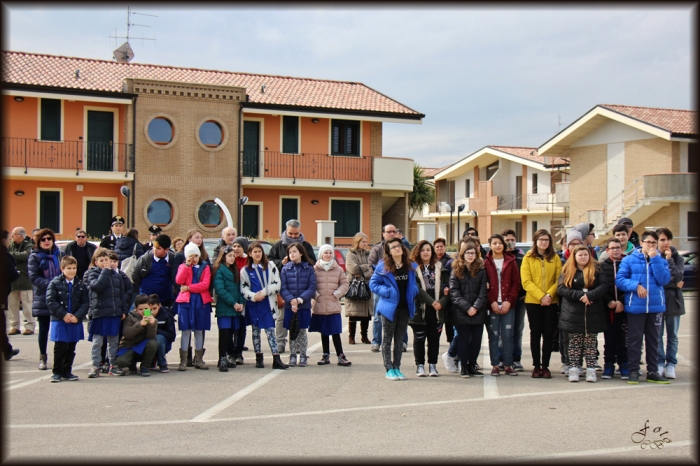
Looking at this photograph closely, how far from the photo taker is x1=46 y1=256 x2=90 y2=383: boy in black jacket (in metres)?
9.33

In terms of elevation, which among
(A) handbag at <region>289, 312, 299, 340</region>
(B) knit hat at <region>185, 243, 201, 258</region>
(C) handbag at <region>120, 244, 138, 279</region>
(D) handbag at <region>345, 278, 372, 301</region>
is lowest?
(A) handbag at <region>289, 312, 299, 340</region>

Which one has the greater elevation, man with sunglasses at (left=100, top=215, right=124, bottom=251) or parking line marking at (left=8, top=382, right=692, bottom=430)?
man with sunglasses at (left=100, top=215, right=124, bottom=251)

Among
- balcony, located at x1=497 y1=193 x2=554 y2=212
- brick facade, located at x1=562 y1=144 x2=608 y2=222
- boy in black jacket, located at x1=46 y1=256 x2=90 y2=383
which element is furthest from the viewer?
balcony, located at x1=497 y1=193 x2=554 y2=212

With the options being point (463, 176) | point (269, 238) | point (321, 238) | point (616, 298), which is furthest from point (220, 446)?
point (463, 176)

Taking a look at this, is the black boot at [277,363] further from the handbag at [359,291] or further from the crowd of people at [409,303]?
the handbag at [359,291]

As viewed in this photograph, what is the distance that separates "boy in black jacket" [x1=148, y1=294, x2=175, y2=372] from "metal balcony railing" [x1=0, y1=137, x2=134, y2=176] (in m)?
20.7

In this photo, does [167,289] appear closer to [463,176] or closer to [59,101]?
[59,101]

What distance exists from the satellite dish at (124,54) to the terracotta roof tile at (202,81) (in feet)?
10.3

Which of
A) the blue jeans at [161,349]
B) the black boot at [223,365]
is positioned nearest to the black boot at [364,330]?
the black boot at [223,365]

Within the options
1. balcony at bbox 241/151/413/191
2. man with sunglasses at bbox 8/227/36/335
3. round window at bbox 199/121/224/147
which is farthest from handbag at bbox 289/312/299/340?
round window at bbox 199/121/224/147

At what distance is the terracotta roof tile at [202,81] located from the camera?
1193 inches

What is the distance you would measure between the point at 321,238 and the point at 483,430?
850 inches

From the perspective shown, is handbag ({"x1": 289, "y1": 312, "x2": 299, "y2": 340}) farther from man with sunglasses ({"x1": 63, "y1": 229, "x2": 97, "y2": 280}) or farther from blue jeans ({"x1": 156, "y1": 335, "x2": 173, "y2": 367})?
man with sunglasses ({"x1": 63, "y1": 229, "x2": 97, "y2": 280})

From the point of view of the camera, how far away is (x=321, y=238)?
28234 millimetres
